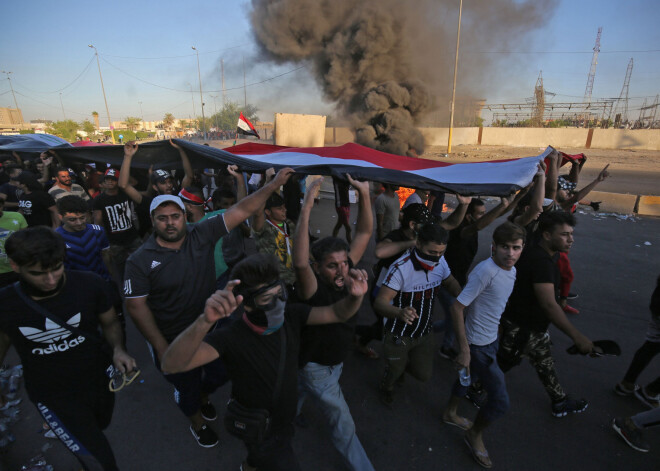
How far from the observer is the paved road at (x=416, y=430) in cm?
234

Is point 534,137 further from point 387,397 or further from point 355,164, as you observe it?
point 387,397

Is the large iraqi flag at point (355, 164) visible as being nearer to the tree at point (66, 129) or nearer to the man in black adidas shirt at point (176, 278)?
the man in black adidas shirt at point (176, 278)

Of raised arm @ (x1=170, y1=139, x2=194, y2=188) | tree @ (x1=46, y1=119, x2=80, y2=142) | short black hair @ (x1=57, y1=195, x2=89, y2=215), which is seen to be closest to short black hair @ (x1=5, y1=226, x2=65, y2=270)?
short black hair @ (x1=57, y1=195, x2=89, y2=215)

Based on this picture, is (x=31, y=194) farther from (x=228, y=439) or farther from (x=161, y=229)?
(x=228, y=439)

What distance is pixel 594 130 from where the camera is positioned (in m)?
31.2

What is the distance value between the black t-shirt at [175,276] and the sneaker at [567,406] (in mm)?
2852

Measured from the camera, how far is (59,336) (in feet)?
5.82

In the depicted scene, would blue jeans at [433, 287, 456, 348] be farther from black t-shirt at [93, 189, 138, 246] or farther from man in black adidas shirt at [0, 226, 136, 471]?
black t-shirt at [93, 189, 138, 246]

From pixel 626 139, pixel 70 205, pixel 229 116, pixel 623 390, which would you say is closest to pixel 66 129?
pixel 229 116

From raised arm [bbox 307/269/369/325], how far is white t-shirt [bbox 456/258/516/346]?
0.92 meters

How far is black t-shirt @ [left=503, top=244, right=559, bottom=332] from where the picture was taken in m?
2.39

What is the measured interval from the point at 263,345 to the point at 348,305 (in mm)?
472

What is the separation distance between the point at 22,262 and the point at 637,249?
29.8ft

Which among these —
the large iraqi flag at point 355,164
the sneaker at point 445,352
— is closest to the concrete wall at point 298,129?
the large iraqi flag at point 355,164
